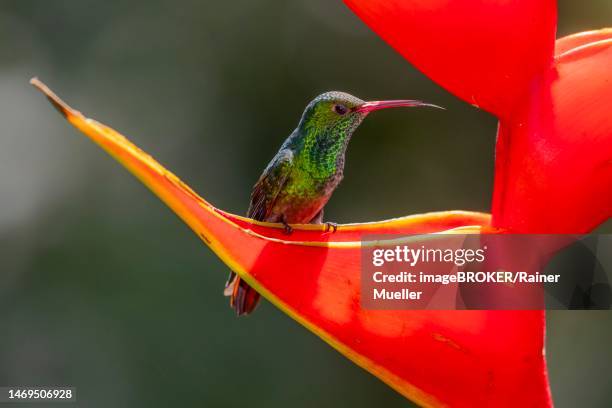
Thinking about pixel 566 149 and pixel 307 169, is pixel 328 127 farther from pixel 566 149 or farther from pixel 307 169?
pixel 566 149

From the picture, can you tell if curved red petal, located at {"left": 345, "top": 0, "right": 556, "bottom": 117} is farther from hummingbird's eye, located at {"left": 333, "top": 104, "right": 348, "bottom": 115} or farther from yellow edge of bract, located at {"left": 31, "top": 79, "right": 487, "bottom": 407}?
hummingbird's eye, located at {"left": 333, "top": 104, "right": 348, "bottom": 115}

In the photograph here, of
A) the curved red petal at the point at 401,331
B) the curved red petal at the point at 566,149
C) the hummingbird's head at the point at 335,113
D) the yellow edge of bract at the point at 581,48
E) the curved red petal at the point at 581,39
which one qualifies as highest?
the hummingbird's head at the point at 335,113

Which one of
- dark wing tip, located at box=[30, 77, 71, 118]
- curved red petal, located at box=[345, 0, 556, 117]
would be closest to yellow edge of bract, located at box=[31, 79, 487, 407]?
dark wing tip, located at box=[30, 77, 71, 118]

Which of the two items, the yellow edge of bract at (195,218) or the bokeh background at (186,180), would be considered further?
the bokeh background at (186,180)

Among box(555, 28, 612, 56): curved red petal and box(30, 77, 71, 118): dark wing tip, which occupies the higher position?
box(555, 28, 612, 56): curved red petal

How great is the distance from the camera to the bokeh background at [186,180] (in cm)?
235

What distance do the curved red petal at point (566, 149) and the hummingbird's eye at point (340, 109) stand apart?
37 centimetres

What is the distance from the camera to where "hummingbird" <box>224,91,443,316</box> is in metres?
1.01

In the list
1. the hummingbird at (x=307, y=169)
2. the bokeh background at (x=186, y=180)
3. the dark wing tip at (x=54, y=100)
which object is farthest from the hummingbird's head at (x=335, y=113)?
the bokeh background at (x=186, y=180)

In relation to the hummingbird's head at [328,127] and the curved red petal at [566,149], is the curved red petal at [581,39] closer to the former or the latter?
the curved red petal at [566,149]

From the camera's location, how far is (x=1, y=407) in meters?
1.82

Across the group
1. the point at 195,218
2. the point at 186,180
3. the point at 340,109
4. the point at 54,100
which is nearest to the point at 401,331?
the point at 195,218

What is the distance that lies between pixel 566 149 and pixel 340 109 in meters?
0.42

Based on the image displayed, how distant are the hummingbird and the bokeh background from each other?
4.10 ft
